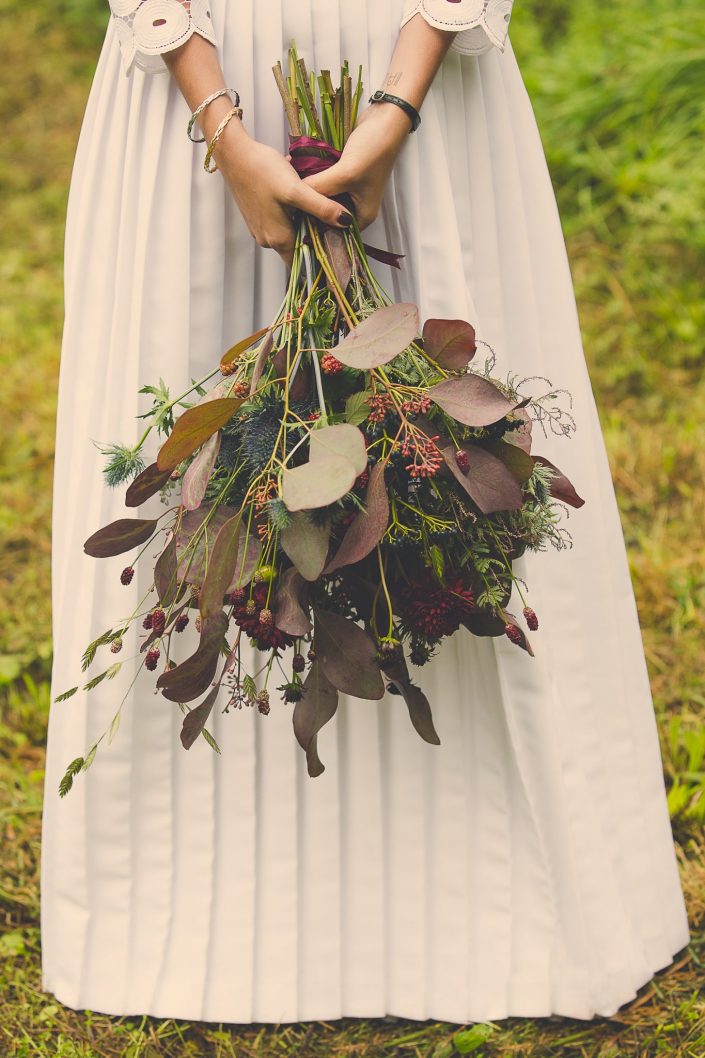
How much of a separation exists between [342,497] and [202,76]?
58 cm

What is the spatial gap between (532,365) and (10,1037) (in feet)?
4.02

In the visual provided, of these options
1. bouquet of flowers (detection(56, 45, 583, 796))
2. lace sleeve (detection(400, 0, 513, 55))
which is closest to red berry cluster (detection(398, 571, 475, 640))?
bouquet of flowers (detection(56, 45, 583, 796))

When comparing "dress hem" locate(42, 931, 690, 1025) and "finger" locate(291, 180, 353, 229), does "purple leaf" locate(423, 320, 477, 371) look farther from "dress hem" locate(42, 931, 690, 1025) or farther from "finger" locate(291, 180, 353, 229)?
"dress hem" locate(42, 931, 690, 1025)

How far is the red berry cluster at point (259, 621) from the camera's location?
115cm

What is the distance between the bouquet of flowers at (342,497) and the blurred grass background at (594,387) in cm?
59

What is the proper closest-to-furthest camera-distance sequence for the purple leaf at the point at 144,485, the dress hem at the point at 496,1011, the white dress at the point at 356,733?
1. the purple leaf at the point at 144,485
2. the white dress at the point at 356,733
3. the dress hem at the point at 496,1011

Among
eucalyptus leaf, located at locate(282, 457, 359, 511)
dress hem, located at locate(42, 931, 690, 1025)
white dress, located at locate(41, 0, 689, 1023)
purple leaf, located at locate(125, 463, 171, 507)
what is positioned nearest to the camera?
eucalyptus leaf, located at locate(282, 457, 359, 511)

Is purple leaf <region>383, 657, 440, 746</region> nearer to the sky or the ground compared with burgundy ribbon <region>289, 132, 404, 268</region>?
nearer to the ground

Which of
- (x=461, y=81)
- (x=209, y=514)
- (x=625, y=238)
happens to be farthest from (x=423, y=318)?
(x=625, y=238)

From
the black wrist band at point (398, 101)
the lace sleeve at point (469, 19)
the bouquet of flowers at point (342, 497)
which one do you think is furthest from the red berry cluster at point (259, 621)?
the lace sleeve at point (469, 19)

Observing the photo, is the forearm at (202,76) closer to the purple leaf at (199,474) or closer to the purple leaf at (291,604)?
the purple leaf at (199,474)

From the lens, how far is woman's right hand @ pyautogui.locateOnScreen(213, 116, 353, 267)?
125cm

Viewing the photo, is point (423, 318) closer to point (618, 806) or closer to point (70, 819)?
point (618, 806)

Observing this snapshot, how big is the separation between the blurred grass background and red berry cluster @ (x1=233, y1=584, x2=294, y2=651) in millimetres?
756
